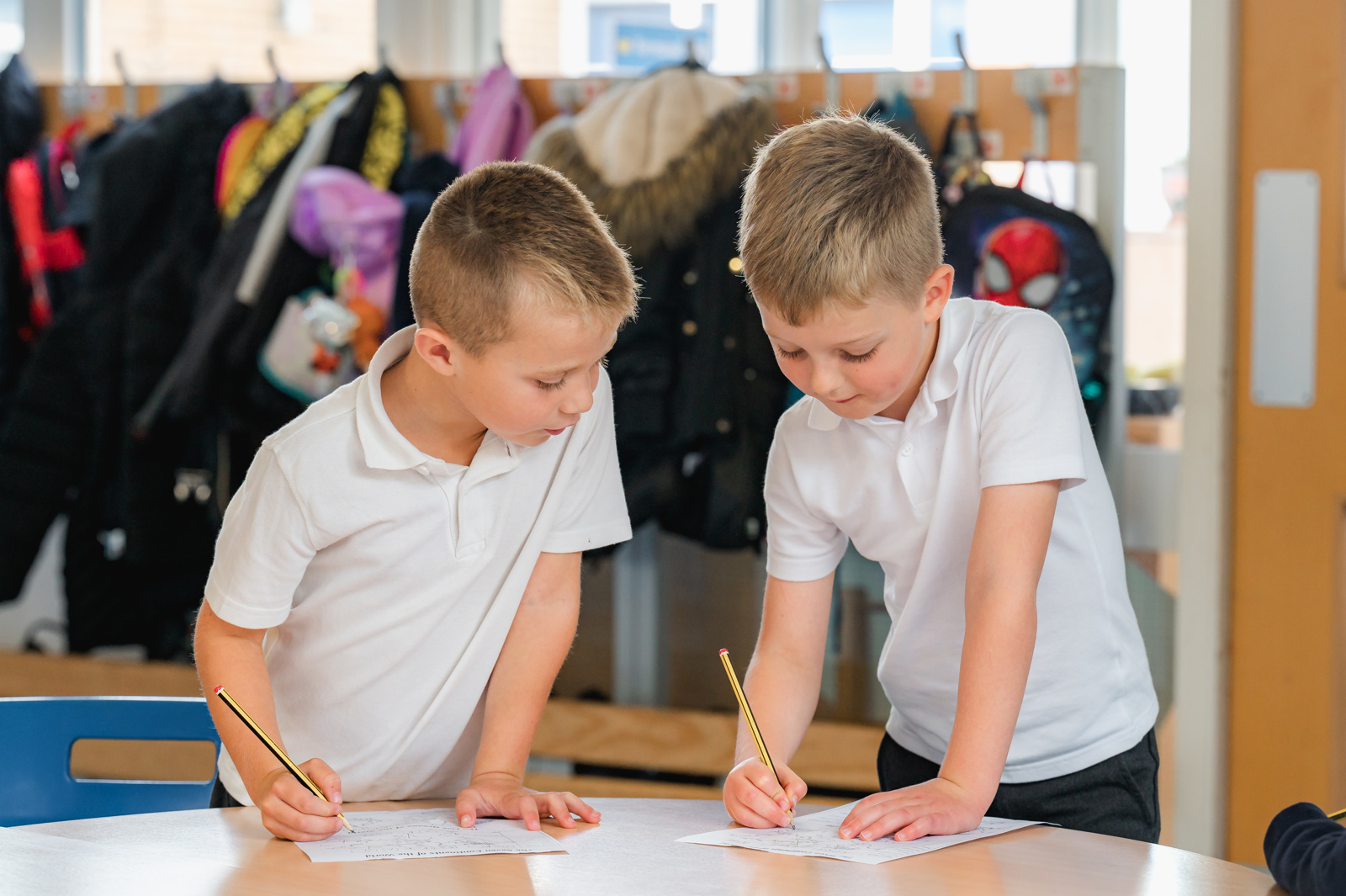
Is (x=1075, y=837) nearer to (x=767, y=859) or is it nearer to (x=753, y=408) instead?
(x=767, y=859)

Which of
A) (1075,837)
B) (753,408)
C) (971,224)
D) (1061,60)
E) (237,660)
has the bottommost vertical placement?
(1075,837)

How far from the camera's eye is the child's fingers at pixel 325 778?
3.41 feet

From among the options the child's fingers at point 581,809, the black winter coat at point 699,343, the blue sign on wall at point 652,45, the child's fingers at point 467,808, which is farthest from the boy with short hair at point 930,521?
the blue sign on wall at point 652,45

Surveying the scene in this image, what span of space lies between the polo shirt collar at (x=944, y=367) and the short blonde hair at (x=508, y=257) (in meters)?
0.25

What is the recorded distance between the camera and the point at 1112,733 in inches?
47.6

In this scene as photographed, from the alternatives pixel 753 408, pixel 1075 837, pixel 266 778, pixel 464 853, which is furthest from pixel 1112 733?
pixel 753 408

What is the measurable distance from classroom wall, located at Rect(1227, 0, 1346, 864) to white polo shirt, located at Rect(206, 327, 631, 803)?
57.4 inches

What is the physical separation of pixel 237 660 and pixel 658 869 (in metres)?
0.46

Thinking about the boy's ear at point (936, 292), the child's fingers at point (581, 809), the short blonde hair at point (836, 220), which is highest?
the short blonde hair at point (836, 220)

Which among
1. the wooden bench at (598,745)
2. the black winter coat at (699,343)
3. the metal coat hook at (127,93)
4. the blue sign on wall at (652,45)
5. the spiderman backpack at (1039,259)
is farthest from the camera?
the metal coat hook at (127,93)

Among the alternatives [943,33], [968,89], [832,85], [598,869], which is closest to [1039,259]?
[968,89]

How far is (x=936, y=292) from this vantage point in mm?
1131

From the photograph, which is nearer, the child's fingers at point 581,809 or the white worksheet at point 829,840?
the white worksheet at point 829,840

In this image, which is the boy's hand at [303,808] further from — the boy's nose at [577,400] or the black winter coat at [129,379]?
the black winter coat at [129,379]
